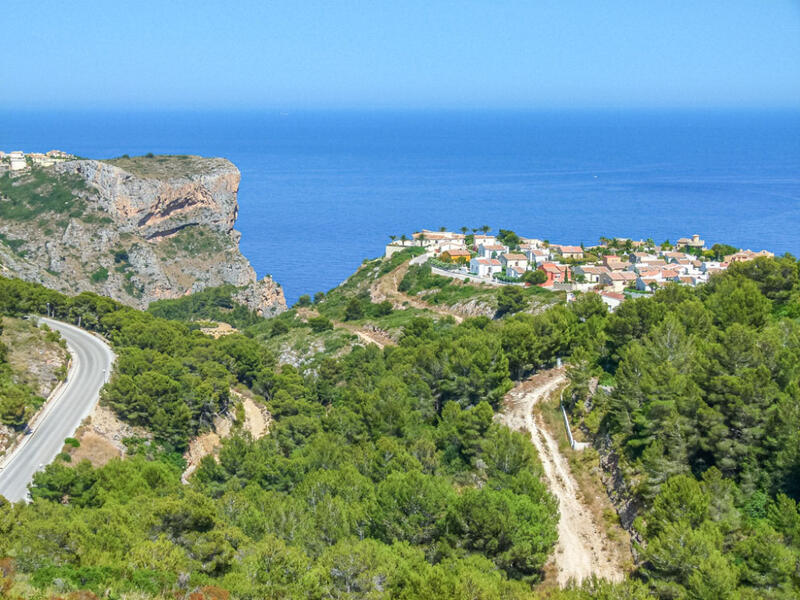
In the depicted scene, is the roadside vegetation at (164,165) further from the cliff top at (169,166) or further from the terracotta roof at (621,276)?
the terracotta roof at (621,276)

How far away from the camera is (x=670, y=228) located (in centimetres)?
10438

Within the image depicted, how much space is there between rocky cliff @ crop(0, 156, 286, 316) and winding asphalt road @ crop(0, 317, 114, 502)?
37.2 m

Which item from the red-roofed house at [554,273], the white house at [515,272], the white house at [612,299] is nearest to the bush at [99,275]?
the white house at [515,272]

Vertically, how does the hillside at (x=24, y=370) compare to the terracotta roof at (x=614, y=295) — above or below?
below

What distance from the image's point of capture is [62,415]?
31.1 m

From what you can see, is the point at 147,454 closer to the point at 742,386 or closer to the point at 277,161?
the point at 742,386

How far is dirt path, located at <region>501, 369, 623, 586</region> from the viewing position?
2128cm

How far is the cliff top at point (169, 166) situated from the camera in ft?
279

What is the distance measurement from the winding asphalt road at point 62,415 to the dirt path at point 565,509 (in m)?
16.9

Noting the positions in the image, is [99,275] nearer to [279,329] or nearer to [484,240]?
[279,329]

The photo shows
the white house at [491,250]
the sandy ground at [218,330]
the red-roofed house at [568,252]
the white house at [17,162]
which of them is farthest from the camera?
the white house at [17,162]

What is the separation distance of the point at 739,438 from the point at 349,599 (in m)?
12.7

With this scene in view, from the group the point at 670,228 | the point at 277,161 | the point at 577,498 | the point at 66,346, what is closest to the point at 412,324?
the point at 66,346

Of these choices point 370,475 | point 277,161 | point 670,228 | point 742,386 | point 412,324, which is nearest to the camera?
point 742,386
